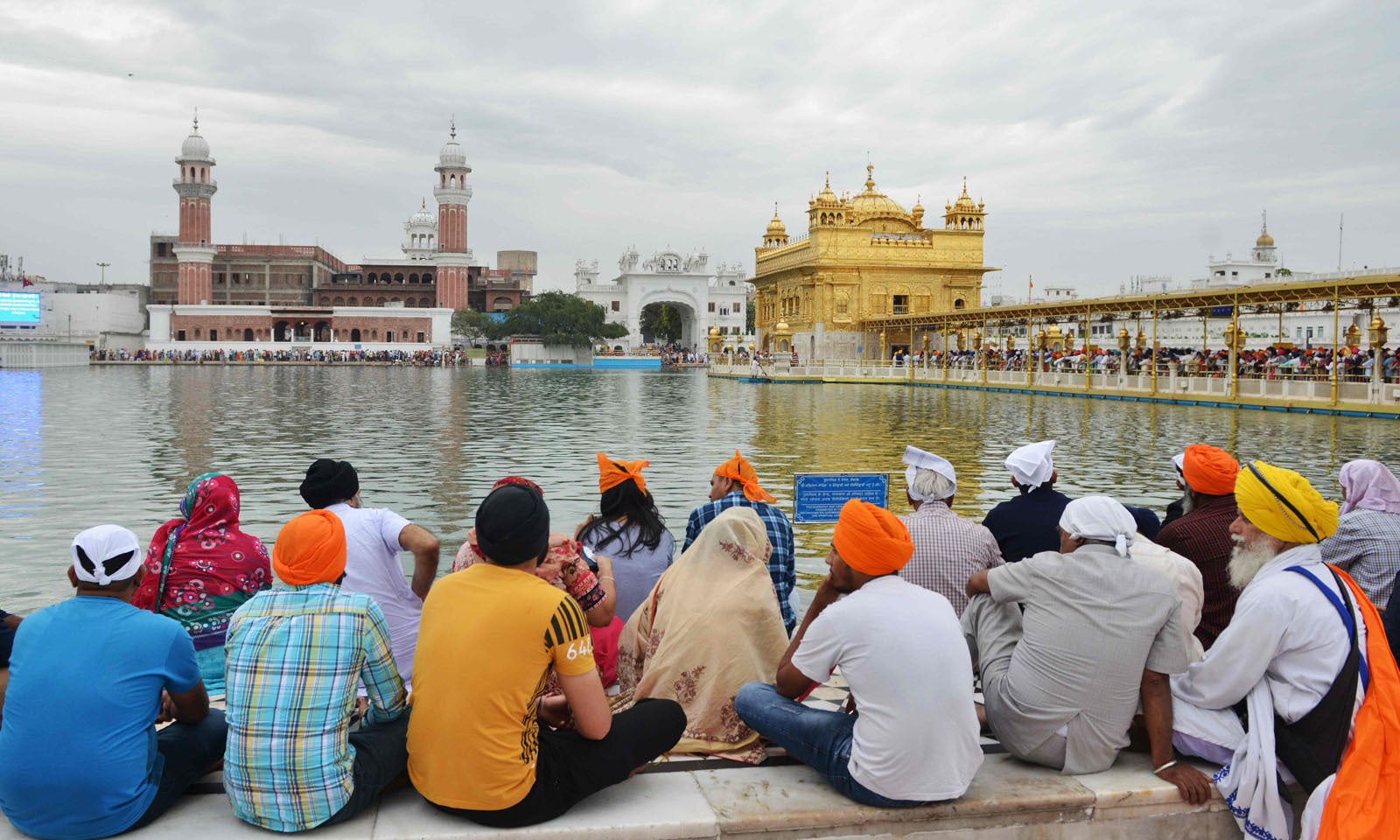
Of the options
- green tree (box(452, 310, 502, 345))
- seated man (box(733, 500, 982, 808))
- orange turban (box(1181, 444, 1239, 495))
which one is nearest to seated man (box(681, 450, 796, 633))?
seated man (box(733, 500, 982, 808))

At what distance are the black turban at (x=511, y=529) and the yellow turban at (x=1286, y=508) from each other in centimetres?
219

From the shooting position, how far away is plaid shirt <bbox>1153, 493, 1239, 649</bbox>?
4.46 metres

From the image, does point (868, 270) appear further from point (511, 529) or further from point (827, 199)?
point (511, 529)

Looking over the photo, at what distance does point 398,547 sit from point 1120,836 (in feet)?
9.75

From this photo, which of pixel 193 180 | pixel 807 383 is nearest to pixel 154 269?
pixel 193 180

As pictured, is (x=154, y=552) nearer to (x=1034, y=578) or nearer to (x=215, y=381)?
(x=1034, y=578)

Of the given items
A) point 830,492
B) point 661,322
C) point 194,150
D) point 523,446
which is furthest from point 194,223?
point 830,492

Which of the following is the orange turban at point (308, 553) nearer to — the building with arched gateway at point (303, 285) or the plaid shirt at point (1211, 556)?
the plaid shirt at point (1211, 556)

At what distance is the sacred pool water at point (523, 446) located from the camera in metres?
10.1

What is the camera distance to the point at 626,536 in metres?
4.94

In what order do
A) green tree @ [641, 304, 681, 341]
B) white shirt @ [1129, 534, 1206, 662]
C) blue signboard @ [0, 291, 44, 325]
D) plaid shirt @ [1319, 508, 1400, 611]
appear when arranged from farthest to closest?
1. green tree @ [641, 304, 681, 341]
2. blue signboard @ [0, 291, 44, 325]
3. plaid shirt @ [1319, 508, 1400, 611]
4. white shirt @ [1129, 534, 1206, 662]

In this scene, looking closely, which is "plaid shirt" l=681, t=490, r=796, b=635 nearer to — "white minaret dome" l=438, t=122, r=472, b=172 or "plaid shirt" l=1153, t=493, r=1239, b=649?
"plaid shirt" l=1153, t=493, r=1239, b=649

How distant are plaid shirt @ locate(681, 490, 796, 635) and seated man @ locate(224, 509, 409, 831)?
6.39 feet

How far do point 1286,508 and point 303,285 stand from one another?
8962 centimetres
